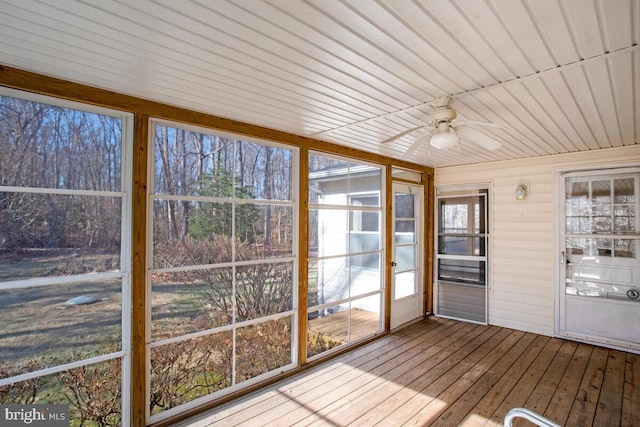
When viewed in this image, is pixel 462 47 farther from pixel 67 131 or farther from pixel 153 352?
pixel 153 352

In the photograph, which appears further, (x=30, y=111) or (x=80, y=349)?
(x=80, y=349)

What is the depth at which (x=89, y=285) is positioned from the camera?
221 centimetres

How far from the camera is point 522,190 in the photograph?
15.1 ft

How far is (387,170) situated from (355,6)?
3364 mm

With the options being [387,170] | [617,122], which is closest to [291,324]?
[387,170]

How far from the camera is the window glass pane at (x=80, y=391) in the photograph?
2.00 meters

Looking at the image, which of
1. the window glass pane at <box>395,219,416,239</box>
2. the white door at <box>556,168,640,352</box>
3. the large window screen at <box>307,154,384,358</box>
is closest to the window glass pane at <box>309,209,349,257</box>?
the large window screen at <box>307,154,384,358</box>

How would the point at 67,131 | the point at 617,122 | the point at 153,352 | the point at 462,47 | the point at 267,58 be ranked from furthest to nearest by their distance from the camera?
the point at 617,122, the point at 153,352, the point at 67,131, the point at 267,58, the point at 462,47

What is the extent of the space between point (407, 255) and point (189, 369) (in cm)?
352

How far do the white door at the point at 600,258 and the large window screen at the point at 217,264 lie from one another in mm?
3757

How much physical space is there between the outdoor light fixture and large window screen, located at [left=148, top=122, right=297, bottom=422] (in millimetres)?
1623

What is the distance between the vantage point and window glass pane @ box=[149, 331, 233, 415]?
2.54 meters

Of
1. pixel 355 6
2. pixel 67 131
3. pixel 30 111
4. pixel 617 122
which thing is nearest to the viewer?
pixel 355 6

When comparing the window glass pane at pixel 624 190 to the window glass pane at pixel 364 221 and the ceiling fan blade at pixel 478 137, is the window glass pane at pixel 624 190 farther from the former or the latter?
the window glass pane at pixel 364 221
